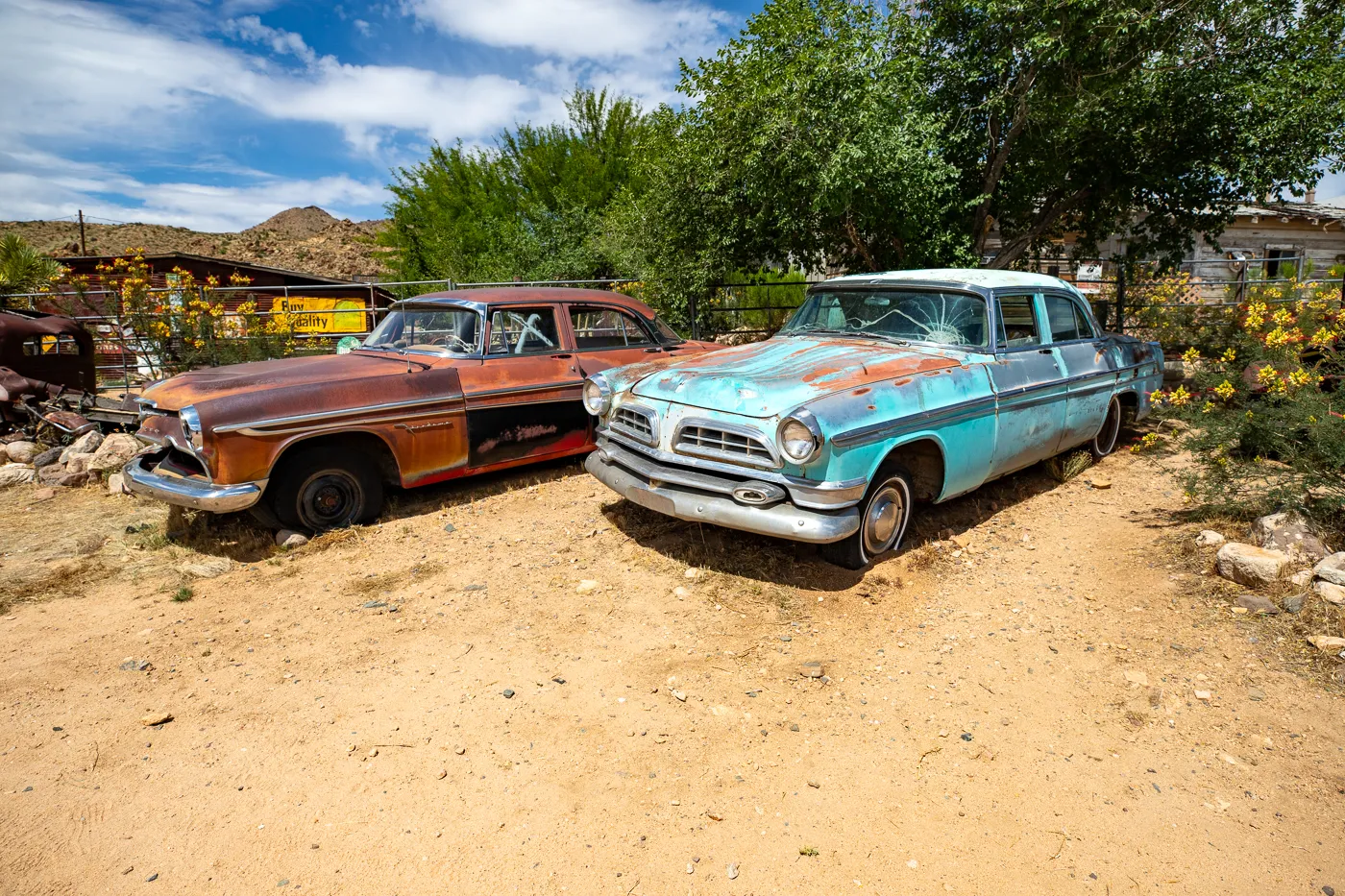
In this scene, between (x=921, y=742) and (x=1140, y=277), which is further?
(x=1140, y=277)

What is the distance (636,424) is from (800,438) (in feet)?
3.94

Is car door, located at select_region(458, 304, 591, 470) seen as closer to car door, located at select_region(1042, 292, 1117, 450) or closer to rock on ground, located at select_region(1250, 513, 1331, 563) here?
car door, located at select_region(1042, 292, 1117, 450)

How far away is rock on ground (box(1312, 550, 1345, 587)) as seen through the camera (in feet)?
12.4

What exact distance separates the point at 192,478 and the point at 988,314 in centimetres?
517

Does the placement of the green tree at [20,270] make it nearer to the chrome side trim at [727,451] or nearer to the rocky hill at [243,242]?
the chrome side trim at [727,451]

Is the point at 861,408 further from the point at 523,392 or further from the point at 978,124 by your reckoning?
the point at 978,124

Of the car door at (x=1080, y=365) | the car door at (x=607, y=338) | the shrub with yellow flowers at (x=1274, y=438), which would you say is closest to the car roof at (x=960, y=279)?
the car door at (x=1080, y=365)

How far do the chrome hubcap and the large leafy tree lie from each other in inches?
168

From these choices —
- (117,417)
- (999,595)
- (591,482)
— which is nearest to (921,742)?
(999,595)

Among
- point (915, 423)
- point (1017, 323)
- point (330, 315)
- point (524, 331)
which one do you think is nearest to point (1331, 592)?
point (915, 423)

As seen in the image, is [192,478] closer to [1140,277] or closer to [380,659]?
[380,659]

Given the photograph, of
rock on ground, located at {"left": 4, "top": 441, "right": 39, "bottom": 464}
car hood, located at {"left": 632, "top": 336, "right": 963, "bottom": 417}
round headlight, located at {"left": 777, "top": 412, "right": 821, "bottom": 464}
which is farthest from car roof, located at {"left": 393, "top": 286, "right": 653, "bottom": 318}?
rock on ground, located at {"left": 4, "top": 441, "right": 39, "bottom": 464}

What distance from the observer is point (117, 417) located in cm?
772

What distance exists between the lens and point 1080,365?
19.1 feet
